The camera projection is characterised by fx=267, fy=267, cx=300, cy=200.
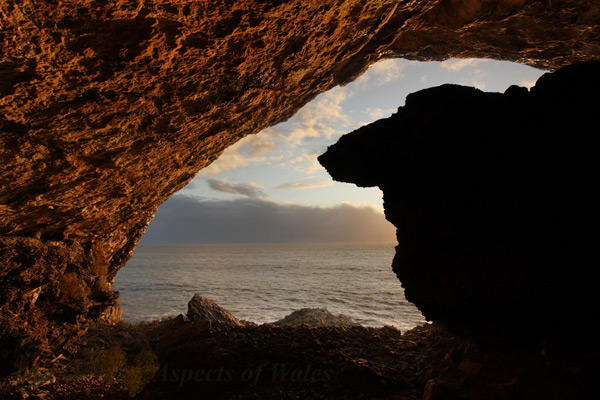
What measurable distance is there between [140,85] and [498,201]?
5466 millimetres

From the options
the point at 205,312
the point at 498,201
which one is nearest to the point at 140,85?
the point at 498,201

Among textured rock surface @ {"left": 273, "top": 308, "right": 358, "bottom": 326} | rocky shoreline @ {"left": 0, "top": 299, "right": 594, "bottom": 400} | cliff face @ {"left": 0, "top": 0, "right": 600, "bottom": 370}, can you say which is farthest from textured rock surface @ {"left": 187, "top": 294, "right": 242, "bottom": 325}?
rocky shoreline @ {"left": 0, "top": 299, "right": 594, "bottom": 400}

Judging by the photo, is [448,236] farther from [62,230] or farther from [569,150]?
[62,230]

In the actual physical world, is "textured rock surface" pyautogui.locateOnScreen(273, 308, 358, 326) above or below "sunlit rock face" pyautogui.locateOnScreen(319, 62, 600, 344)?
below

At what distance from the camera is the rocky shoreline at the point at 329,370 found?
329 cm

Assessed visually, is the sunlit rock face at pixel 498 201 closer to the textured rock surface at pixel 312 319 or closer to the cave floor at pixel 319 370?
the cave floor at pixel 319 370

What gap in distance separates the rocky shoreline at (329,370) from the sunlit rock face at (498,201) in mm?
384

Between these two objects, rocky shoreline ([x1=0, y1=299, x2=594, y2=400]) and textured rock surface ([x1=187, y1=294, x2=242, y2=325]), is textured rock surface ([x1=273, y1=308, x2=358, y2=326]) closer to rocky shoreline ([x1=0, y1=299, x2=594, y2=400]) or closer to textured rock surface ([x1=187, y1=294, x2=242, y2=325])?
textured rock surface ([x1=187, y1=294, x2=242, y2=325])

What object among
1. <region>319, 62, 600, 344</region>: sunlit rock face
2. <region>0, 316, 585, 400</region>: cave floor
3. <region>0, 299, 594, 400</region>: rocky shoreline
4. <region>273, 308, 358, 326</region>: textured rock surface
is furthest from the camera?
<region>273, 308, 358, 326</region>: textured rock surface

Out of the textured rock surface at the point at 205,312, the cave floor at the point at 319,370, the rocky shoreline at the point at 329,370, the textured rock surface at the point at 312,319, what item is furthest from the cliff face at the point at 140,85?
the textured rock surface at the point at 312,319

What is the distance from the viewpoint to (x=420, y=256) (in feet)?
14.0

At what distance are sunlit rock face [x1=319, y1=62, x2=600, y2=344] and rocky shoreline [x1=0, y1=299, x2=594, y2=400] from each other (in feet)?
1.26

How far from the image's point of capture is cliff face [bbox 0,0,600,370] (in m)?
3.31

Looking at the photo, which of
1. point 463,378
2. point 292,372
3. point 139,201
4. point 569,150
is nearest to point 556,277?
point 569,150
